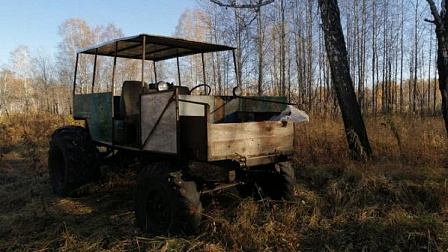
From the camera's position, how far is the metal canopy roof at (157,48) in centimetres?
470

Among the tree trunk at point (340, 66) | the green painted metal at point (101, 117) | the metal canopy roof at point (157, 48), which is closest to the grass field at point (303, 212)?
the tree trunk at point (340, 66)

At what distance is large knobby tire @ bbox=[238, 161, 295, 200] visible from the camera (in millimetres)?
4142

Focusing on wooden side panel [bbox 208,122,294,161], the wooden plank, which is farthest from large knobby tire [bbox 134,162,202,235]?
the wooden plank

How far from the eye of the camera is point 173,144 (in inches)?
133

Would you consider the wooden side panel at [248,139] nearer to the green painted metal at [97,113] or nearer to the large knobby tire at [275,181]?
the large knobby tire at [275,181]

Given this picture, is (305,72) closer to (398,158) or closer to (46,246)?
(398,158)

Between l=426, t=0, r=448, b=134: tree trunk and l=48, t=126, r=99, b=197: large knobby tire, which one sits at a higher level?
l=426, t=0, r=448, b=134: tree trunk

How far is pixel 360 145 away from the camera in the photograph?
5.76 metres

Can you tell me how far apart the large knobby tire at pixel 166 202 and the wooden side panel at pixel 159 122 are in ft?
0.75

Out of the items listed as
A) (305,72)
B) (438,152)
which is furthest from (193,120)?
(305,72)

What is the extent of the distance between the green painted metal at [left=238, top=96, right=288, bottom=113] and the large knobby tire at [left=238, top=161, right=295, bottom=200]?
2.87 feet

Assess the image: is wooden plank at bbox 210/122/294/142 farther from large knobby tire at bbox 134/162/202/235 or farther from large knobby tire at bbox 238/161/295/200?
large knobby tire at bbox 134/162/202/235

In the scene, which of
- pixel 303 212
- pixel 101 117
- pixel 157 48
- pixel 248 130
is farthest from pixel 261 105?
pixel 101 117

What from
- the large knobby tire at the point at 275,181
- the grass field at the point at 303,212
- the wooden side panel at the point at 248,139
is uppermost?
the wooden side panel at the point at 248,139
